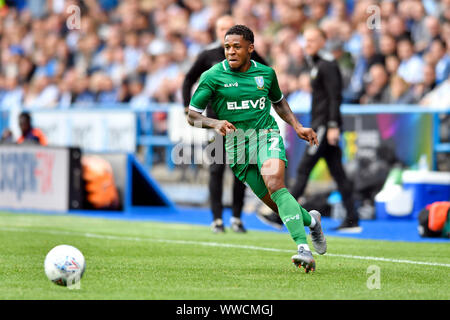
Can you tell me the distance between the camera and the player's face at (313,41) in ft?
39.5

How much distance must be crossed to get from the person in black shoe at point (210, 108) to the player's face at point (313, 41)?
1.07m

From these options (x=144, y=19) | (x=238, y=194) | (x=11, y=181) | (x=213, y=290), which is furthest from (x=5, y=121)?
(x=213, y=290)

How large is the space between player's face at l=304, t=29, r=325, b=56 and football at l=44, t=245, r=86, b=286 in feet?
20.7

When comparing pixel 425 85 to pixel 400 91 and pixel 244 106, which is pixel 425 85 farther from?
pixel 244 106

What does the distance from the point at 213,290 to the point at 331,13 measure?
12.7 meters

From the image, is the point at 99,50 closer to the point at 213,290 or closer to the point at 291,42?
the point at 291,42

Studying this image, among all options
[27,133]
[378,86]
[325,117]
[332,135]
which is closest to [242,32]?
[332,135]

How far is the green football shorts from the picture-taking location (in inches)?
307

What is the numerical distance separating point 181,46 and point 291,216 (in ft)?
44.1

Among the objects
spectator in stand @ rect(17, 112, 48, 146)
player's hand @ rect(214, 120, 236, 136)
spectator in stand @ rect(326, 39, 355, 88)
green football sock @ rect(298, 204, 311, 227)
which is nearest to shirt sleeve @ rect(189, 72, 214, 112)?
player's hand @ rect(214, 120, 236, 136)

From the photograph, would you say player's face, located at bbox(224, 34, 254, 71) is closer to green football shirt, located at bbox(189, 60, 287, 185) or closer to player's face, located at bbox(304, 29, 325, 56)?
green football shirt, located at bbox(189, 60, 287, 185)

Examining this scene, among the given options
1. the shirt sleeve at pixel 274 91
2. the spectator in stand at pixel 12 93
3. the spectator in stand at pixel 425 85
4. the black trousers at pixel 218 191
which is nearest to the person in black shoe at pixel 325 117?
the black trousers at pixel 218 191

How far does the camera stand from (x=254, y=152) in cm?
791

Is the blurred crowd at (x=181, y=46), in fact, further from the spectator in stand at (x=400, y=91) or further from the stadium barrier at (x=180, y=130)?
the stadium barrier at (x=180, y=130)
